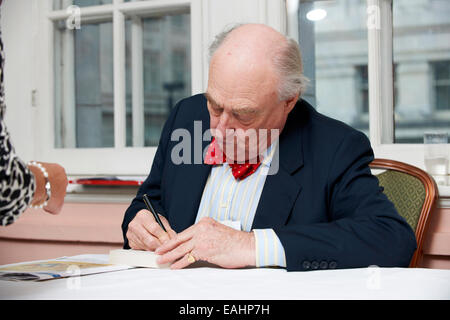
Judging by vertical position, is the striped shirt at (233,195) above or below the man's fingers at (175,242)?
above

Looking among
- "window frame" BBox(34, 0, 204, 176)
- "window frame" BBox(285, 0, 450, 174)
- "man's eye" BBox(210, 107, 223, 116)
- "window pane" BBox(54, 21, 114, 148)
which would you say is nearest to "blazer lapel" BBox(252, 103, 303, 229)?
"man's eye" BBox(210, 107, 223, 116)

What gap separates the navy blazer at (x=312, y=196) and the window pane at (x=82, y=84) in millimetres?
1100

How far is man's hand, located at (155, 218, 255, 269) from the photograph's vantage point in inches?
44.2

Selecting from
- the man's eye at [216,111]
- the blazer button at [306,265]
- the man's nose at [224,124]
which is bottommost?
the blazer button at [306,265]

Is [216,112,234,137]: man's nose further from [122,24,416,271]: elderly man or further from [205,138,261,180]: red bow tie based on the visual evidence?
[205,138,261,180]: red bow tie

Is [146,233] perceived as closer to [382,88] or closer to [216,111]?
[216,111]

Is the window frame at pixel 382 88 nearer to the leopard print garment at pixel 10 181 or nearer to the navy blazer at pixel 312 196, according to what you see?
the navy blazer at pixel 312 196

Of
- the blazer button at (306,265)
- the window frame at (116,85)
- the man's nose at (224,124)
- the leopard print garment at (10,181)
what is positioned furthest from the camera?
the window frame at (116,85)

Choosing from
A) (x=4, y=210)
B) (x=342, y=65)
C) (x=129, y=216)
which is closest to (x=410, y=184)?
(x=129, y=216)

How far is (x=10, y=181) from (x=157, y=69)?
6019mm

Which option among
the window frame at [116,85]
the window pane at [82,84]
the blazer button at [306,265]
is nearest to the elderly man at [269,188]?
the blazer button at [306,265]

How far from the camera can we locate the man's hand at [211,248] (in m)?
1.12

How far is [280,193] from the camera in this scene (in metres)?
1.42

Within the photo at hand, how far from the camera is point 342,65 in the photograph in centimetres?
1553
